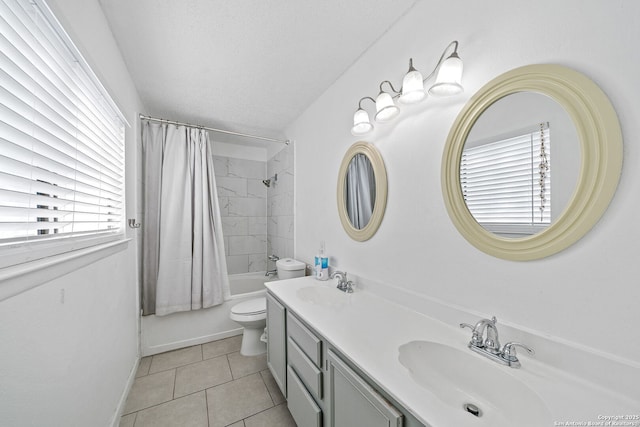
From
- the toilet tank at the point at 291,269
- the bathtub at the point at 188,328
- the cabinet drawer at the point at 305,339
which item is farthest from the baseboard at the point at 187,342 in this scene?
the cabinet drawer at the point at 305,339

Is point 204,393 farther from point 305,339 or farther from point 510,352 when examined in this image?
point 510,352

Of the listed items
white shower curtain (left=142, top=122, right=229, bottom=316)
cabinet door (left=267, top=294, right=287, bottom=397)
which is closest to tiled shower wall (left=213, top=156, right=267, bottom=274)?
white shower curtain (left=142, top=122, right=229, bottom=316)

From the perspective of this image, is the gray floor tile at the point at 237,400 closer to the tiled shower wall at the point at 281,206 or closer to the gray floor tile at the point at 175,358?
the gray floor tile at the point at 175,358

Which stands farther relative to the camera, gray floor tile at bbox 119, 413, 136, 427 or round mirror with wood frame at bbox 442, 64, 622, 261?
gray floor tile at bbox 119, 413, 136, 427

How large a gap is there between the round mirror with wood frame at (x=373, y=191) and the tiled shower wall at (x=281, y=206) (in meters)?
1.01

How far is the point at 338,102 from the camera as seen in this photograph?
5.98 ft

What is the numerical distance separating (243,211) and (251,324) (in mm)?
1780

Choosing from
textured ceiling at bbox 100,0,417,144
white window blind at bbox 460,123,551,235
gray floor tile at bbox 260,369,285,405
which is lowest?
gray floor tile at bbox 260,369,285,405

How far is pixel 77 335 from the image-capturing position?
2.97 ft

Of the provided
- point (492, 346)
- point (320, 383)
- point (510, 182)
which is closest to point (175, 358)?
point (320, 383)

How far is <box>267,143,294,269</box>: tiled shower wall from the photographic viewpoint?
2.69 m

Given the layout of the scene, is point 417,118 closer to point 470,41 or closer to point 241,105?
point 470,41

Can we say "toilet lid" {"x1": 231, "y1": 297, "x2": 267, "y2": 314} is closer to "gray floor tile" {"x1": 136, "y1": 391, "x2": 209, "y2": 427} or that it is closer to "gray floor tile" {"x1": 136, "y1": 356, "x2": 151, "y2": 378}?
"gray floor tile" {"x1": 136, "y1": 391, "x2": 209, "y2": 427}

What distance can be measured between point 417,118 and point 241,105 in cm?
177
